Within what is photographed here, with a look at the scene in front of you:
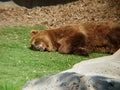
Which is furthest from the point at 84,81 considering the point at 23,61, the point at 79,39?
the point at 79,39

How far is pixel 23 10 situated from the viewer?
49.4 ft

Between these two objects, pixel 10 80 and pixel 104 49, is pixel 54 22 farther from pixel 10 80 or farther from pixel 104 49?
pixel 10 80

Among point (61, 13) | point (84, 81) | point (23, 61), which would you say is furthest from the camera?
point (61, 13)

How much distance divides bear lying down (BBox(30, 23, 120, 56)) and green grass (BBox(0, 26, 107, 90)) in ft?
0.78

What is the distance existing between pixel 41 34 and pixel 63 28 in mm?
591

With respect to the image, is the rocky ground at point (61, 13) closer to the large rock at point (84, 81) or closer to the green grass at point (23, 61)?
the green grass at point (23, 61)

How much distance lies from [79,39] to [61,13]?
4109 millimetres

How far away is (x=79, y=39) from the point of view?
419 inches

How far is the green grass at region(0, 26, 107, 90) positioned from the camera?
7.96 metres

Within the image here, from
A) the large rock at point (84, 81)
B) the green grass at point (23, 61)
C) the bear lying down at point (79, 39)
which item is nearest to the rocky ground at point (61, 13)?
the green grass at point (23, 61)

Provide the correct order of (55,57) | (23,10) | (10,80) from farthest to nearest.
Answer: (23,10) < (55,57) < (10,80)

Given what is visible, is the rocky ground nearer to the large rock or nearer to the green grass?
the green grass

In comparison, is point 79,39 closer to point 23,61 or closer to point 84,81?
point 23,61

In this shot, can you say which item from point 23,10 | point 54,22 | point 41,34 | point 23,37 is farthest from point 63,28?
point 23,10
